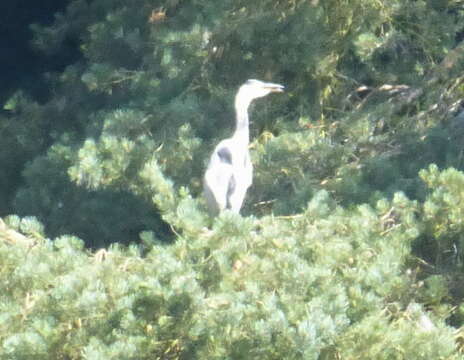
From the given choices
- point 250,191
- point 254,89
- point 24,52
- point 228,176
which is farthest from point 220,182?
point 24,52

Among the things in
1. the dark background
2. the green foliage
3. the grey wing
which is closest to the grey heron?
the grey wing

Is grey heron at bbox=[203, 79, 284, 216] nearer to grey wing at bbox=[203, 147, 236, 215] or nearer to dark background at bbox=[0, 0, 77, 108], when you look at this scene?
grey wing at bbox=[203, 147, 236, 215]

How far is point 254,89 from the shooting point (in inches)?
266

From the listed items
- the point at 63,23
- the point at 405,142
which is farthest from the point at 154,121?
the point at 63,23

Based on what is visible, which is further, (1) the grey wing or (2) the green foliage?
(1) the grey wing

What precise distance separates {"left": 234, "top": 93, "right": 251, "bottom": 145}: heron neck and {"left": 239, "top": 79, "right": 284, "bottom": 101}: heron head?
40 millimetres

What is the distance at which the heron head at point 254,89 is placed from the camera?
265 inches

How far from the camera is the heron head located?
265 inches

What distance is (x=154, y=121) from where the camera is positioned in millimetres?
6988

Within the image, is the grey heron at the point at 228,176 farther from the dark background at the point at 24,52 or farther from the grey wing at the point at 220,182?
the dark background at the point at 24,52

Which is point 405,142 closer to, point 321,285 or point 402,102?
point 402,102

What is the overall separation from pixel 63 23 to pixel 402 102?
326 centimetres

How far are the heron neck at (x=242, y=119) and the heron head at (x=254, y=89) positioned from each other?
0.04m

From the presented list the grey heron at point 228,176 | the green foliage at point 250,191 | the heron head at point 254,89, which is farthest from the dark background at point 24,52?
the grey heron at point 228,176
